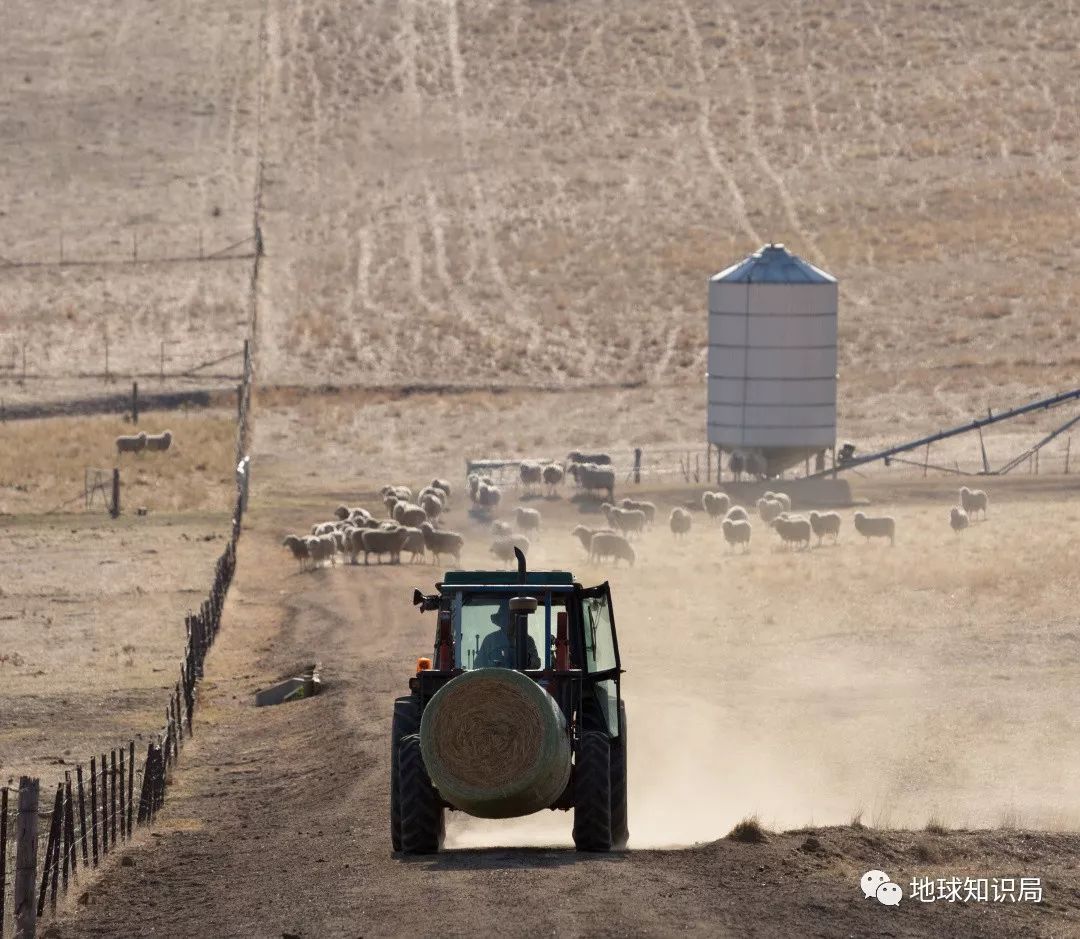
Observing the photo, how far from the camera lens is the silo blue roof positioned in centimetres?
6631

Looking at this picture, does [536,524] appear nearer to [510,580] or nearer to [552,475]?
[552,475]

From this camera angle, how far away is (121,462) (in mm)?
66938

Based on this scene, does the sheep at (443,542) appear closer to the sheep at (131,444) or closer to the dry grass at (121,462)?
the dry grass at (121,462)

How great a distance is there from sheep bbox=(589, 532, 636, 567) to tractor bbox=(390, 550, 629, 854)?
2868 centimetres

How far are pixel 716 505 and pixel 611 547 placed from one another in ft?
33.4

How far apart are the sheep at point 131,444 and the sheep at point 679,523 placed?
22.1 metres

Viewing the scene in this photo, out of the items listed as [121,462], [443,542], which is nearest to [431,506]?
[443,542]

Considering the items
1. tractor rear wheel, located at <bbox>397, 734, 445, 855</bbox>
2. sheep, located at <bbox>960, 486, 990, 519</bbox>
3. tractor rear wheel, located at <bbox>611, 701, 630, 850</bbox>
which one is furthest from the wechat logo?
sheep, located at <bbox>960, 486, 990, 519</bbox>

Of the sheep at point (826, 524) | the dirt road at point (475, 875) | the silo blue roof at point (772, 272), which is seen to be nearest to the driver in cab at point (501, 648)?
the dirt road at point (475, 875)

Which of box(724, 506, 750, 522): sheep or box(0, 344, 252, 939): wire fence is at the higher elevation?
box(724, 506, 750, 522): sheep

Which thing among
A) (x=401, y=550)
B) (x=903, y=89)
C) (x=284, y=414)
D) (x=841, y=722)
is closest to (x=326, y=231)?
(x=284, y=414)

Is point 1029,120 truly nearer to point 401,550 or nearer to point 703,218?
point 703,218

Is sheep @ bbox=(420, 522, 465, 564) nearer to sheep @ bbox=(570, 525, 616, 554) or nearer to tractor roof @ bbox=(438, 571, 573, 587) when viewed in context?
sheep @ bbox=(570, 525, 616, 554)

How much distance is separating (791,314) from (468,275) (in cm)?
3467
